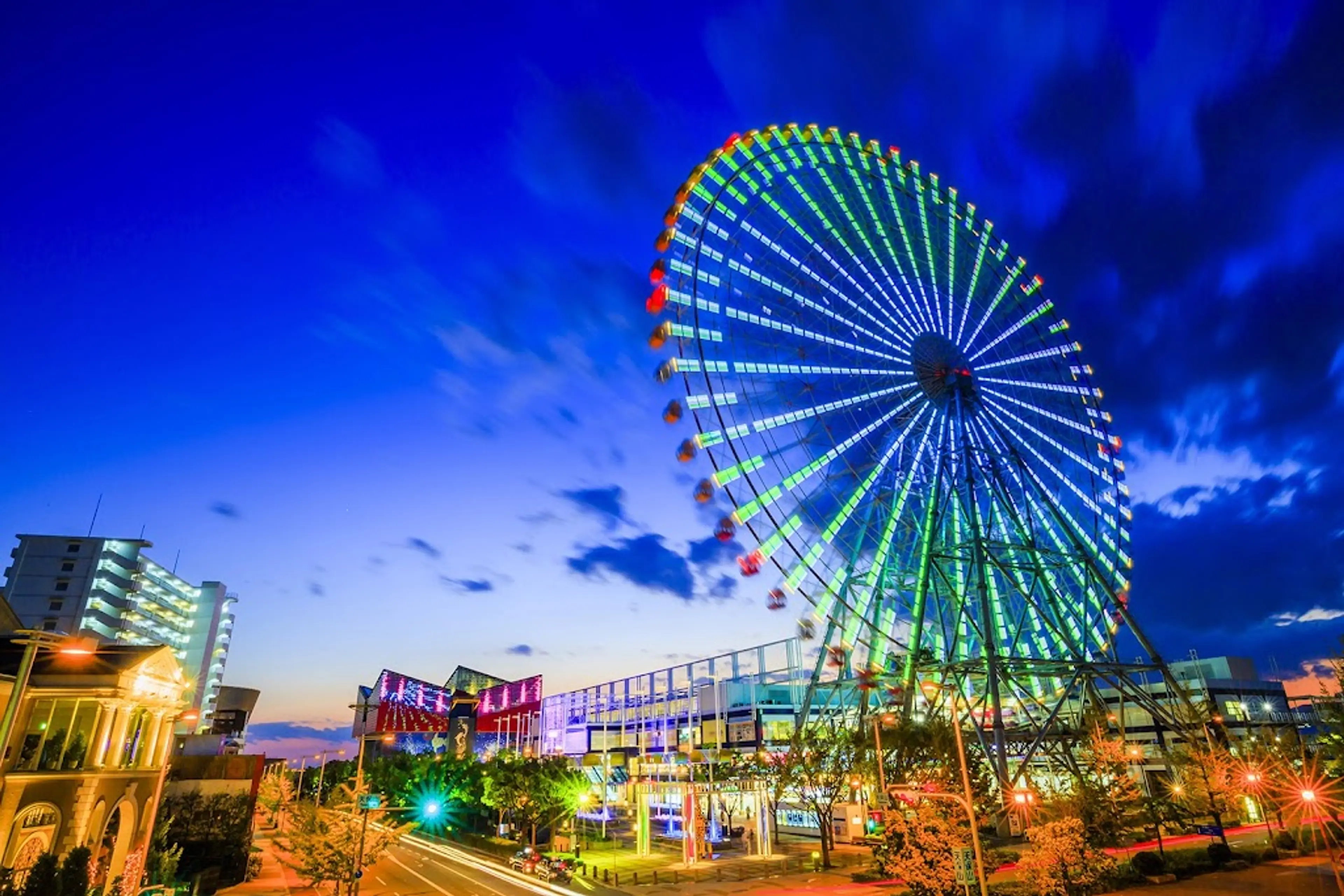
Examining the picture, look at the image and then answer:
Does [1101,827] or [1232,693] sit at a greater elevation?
[1232,693]

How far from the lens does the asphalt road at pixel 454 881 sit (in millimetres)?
37062

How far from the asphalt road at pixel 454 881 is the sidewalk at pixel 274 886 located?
116 inches

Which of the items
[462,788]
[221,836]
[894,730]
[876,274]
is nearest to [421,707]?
[462,788]

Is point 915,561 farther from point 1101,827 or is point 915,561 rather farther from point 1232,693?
point 1232,693

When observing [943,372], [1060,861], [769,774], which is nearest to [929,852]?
[1060,861]

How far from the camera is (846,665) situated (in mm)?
50000

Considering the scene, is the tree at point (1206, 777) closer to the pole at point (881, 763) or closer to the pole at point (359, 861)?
the pole at point (881, 763)

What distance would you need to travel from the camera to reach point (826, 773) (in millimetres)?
45000

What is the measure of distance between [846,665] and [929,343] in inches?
808

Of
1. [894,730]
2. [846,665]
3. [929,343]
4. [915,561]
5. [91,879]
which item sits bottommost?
[91,879]

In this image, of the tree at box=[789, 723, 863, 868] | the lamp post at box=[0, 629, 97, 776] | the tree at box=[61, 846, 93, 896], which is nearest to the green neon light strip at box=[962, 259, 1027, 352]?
the tree at box=[789, 723, 863, 868]

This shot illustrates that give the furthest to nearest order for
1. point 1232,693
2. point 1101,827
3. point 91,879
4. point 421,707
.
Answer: point 421,707 < point 1232,693 < point 1101,827 < point 91,879

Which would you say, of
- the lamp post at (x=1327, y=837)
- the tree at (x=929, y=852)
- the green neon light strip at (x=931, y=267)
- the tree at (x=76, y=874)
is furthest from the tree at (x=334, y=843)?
the green neon light strip at (x=931, y=267)

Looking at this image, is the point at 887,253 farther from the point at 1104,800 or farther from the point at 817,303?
the point at 1104,800
